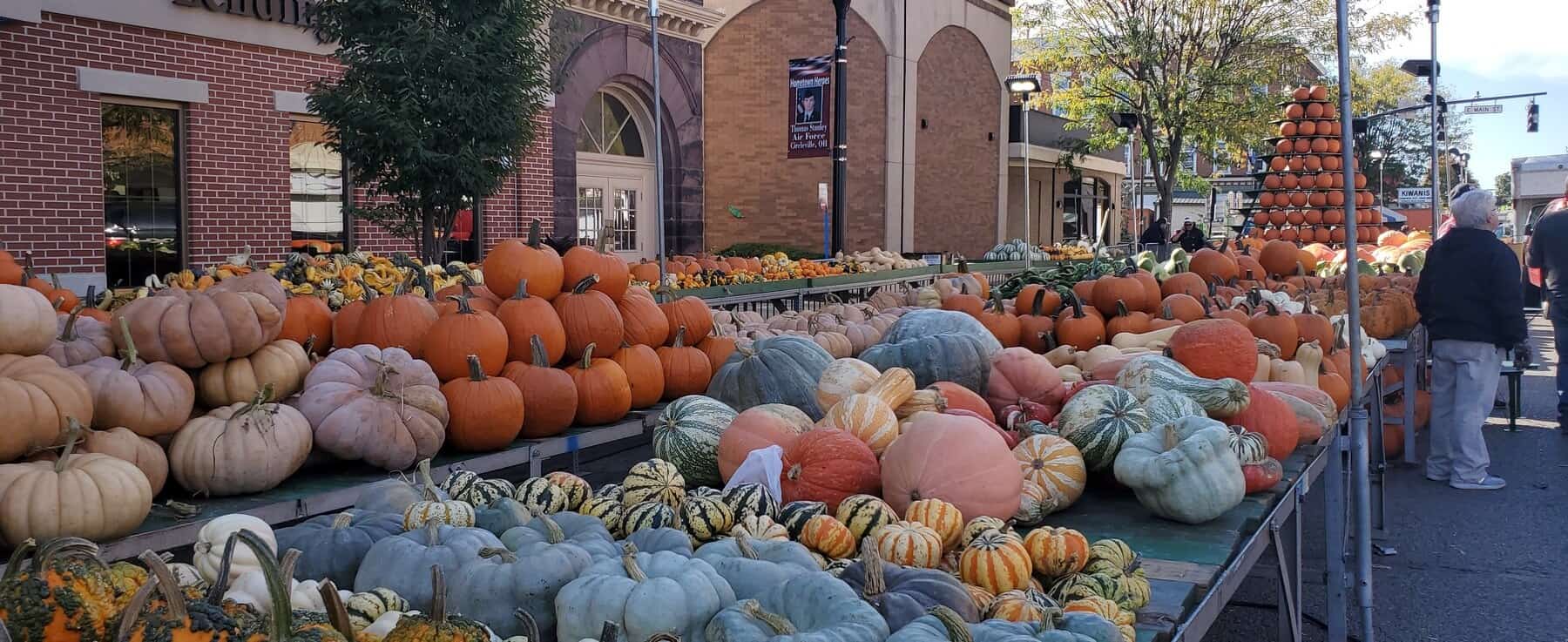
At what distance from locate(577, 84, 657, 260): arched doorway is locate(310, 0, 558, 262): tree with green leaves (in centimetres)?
738

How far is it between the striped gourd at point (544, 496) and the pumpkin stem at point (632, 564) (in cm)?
83

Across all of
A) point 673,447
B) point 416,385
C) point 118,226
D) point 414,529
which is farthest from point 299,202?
point 414,529

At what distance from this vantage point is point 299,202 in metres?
14.0

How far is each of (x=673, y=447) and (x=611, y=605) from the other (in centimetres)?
177

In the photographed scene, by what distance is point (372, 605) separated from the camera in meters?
2.42

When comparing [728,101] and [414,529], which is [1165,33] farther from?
[414,529]

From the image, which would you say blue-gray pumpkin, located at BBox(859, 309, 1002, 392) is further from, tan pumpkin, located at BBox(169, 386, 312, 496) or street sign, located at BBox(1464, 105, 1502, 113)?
street sign, located at BBox(1464, 105, 1502, 113)

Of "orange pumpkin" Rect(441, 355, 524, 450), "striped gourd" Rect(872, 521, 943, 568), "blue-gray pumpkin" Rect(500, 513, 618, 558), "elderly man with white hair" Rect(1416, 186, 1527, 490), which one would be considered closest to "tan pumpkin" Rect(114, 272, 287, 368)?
"orange pumpkin" Rect(441, 355, 524, 450)

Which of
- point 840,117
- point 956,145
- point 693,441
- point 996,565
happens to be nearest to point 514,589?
point 996,565

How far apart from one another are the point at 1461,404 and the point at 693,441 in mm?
6491

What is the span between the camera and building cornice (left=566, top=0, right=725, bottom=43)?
60.6ft

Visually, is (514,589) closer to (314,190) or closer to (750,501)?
(750,501)

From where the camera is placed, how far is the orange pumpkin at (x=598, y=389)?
5262mm

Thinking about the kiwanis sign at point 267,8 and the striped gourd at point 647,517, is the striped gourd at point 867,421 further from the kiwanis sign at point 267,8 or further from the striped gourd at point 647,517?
the kiwanis sign at point 267,8
